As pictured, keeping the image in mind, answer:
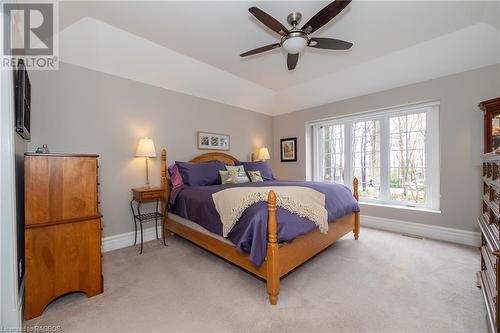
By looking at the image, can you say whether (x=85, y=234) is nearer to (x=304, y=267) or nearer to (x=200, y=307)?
(x=200, y=307)

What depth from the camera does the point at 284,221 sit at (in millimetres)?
1891

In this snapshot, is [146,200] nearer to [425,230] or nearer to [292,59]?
[292,59]

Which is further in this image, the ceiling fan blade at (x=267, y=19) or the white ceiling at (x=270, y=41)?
the white ceiling at (x=270, y=41)

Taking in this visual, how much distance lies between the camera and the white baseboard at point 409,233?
291 centimetres

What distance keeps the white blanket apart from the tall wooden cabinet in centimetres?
113

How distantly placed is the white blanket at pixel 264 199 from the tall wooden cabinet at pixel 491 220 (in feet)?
3.71

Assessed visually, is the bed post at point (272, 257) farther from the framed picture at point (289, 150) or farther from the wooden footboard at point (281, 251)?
the framed picture at point (289, 150)

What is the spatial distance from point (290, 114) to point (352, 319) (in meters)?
4.18

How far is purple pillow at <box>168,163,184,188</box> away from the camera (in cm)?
328

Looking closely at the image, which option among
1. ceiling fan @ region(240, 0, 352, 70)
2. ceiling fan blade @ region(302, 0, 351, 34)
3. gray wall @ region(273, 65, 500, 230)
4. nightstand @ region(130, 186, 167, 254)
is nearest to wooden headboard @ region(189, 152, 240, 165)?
nightstand @ region(130, 186, 167, 254)

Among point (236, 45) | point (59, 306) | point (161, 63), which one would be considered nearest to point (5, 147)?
point (59, 306)

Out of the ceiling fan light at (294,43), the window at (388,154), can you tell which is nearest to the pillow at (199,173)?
the ceiling fan light at (294,43)

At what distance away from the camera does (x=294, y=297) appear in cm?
183

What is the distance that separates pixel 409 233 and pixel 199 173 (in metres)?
3.38
